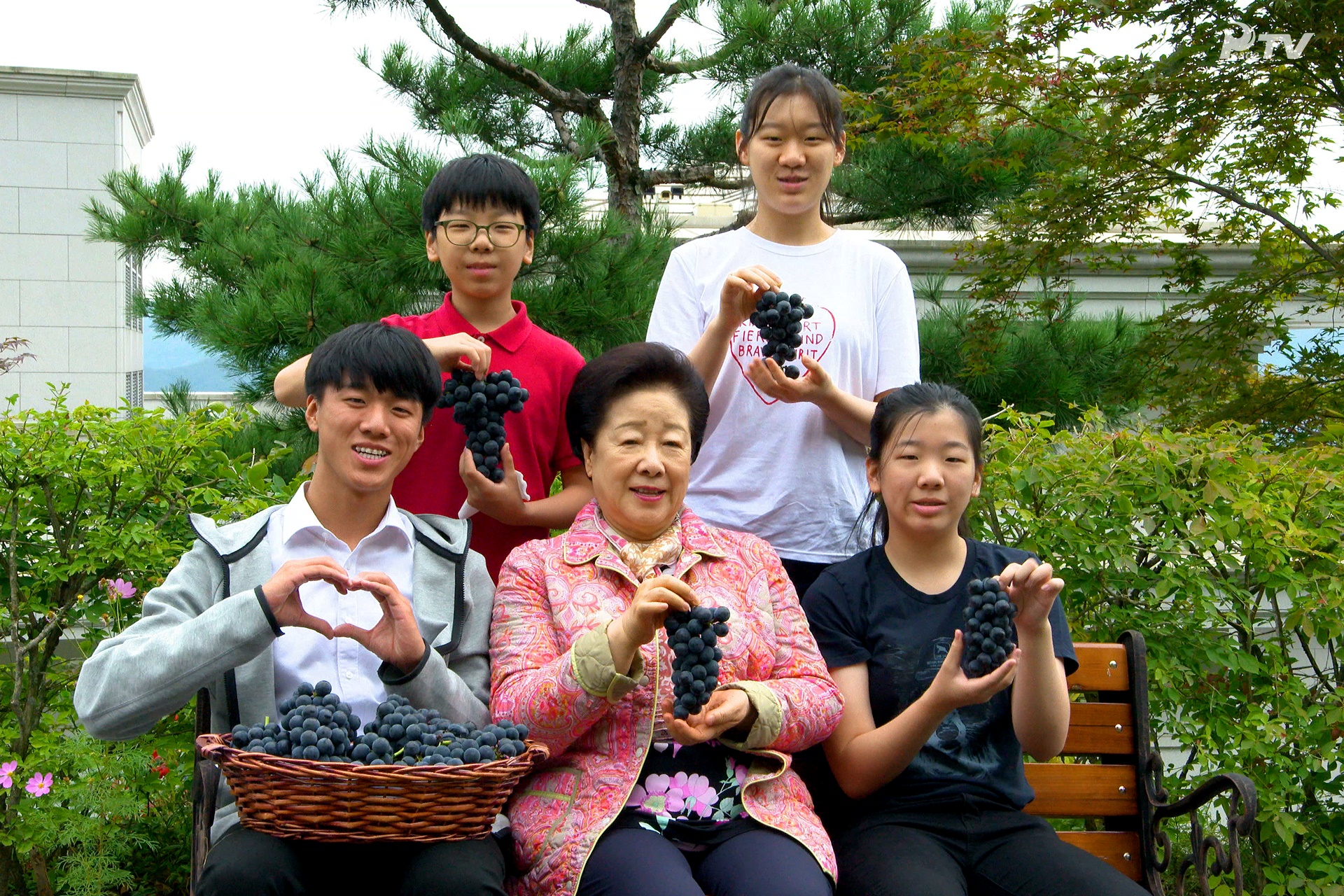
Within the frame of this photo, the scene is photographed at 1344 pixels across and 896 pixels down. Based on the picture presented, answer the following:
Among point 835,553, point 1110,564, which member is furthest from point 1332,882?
point 835,553

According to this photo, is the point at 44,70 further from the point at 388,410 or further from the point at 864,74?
the point at 388,410

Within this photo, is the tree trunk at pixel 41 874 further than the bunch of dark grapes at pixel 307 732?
Yes

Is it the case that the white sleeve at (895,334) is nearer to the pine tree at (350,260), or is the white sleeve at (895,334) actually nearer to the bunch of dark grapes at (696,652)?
the bunch of dark grapes at (696,652)

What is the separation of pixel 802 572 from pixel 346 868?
1.17 meters

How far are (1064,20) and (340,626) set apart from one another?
512 cm

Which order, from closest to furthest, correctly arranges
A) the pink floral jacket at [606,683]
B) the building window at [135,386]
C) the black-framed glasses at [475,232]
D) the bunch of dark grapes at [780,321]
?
the pink floral jacket at [606,683] → the bunch of dark grapes at [780,321] → the black-framed glasses at [475,232] → the building window at [135,386]

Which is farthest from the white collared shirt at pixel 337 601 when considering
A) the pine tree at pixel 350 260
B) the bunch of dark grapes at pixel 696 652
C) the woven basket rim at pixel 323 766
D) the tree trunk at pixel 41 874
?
the pine tree at pixel 350 260

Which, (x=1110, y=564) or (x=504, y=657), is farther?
(x=1110, y=564)

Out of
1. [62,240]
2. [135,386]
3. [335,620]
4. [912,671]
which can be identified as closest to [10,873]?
[335,620]

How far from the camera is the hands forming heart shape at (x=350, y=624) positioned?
1.78 metres

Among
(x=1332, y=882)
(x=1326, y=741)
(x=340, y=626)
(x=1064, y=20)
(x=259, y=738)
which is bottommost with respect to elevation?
(x=1332, y=882)

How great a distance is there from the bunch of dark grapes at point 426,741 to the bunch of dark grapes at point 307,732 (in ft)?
0.10

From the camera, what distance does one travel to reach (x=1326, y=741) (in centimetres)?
298

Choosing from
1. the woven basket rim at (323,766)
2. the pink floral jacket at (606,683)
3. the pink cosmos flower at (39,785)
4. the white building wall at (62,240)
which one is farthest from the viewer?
the white building wall at (62,240)
